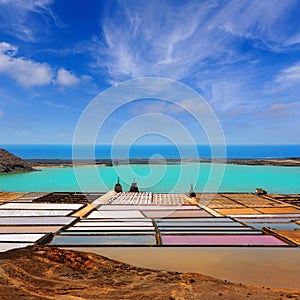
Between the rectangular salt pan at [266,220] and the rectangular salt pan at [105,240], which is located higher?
the rectangular salt pan at [266,220]

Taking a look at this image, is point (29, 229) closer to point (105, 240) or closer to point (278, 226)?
point (105, 240)

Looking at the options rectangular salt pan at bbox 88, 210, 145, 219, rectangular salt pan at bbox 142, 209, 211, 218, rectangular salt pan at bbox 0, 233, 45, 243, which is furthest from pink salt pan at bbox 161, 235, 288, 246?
rectangular salt pan at bbox 88, 210, 145, 219

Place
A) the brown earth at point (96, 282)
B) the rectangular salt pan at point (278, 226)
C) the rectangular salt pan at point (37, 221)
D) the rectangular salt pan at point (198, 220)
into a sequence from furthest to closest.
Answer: the rectangular salt pan at point (198, 220)
the rectangular salt pan at point (37, 221)
the rectangular salt pan at point (278, 226)
the brown earth at point (96, 282)

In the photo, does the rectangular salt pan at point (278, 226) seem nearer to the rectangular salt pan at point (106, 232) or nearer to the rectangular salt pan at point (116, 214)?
the rectangular salt pan at point (106, 232)

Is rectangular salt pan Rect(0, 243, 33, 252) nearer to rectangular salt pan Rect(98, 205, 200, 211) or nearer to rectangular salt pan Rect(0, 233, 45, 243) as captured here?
rectangular salt pan Rect(0, 233, 45, 243)

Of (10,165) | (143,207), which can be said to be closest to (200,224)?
(143,207)

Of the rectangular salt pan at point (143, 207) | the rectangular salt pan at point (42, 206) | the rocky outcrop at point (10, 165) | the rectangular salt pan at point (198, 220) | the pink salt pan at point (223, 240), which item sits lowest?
the pink salt pan at point (223, 240)

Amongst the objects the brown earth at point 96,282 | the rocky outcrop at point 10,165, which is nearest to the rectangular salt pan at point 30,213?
the brown earth at point 96,282
